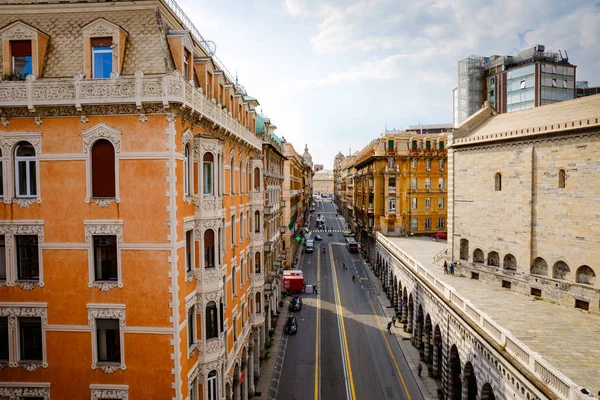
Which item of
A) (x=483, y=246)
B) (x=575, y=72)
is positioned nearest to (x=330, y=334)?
(x=483, y=246)

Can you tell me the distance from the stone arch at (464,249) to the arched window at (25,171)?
3628 centimetres

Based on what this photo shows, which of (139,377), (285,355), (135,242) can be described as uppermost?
(135,242)

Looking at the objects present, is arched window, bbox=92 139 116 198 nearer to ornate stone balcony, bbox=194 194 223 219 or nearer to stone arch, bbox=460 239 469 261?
ornate stone balcony, bbox=194 194 223 219

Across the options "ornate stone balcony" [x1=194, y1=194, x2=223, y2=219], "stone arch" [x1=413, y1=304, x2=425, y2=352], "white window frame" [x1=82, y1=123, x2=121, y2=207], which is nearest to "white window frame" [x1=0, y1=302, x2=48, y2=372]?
"white window frame" [x1=82, y1=123, x2=121, y2=207]

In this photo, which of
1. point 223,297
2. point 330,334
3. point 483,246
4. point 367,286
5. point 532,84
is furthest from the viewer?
point 532,84

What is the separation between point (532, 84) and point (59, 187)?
74762 millimetres

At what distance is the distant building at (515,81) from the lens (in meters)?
67.8

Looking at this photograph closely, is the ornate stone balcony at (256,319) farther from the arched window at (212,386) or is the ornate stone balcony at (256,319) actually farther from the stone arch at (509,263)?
the stone arch at (509,263)

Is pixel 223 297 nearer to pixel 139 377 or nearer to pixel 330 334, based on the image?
pixel 139 377

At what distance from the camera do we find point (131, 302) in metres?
16.5

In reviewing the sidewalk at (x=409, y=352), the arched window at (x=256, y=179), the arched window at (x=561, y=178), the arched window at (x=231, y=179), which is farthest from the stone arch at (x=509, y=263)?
the arched window at (x=231, y=179)

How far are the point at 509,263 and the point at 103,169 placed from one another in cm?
3224

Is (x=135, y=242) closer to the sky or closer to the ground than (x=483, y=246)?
closer to the sky

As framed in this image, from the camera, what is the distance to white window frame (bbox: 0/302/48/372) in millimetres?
16859
